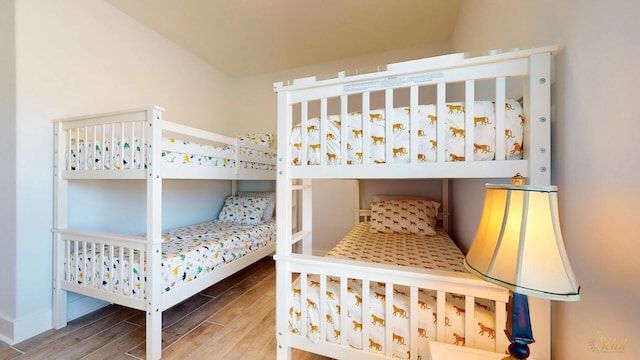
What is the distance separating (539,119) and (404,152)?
46 cm

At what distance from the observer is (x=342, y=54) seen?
3.04 meters

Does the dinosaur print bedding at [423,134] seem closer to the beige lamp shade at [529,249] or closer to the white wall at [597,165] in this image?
the white wall at [597,165]

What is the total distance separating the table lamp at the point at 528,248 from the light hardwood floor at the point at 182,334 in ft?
4.49

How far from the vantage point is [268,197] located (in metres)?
3.24

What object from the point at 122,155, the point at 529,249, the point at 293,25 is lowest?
the point at 529,249

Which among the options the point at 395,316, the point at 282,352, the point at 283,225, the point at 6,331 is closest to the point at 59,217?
the point at 6,331

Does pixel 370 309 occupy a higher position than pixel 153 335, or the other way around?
pixel 370 309

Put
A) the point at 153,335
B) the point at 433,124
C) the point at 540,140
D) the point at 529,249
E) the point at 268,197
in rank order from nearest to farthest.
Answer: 1. the point at 529,249
2. the point at 540,140
3. the point at 433,124
4. the point at 153,335
5. the point at 268,197

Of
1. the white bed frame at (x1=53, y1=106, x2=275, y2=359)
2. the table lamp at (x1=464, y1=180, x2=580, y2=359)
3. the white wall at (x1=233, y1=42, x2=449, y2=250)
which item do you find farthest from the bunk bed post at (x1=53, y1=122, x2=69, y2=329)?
the table lamp at (x1=464, y1=180, x2=580, y2=359)

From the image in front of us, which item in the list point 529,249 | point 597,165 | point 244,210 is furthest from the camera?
point 244,210

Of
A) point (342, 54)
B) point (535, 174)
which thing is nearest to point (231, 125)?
point (342, 54)

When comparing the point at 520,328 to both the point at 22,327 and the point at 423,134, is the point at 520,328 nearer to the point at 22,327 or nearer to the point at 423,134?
the point at 423,134

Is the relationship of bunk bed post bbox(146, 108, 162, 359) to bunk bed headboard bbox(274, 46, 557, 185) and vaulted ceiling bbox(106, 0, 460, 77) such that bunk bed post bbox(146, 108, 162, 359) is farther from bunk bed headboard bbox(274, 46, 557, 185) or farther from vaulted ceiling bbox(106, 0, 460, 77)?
vaulted ceiling bbox(106, 0, 460, 77)

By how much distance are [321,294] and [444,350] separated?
21.1 inches
